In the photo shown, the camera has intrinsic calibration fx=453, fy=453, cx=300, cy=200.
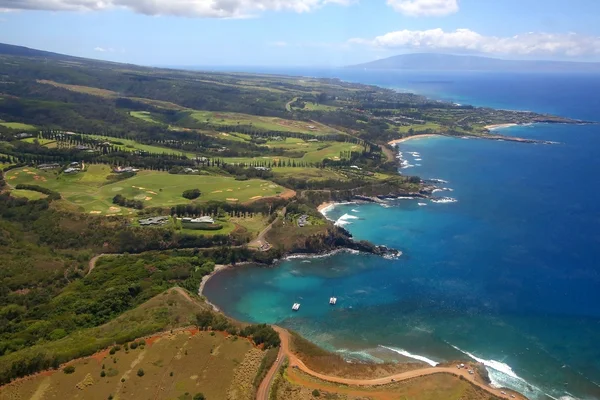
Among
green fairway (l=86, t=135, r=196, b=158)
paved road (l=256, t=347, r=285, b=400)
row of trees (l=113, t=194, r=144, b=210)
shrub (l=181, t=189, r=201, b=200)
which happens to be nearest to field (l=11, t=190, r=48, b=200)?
row of trees (l=113, t=194, r=144, b=210)

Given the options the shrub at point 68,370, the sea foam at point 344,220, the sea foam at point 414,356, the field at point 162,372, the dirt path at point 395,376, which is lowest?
the sea foam at point 414,356

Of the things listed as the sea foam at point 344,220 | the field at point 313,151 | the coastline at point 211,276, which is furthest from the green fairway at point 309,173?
the coastline at point 211,276

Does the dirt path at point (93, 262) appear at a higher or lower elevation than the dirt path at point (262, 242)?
lower

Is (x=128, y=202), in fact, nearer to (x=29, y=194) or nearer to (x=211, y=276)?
(x=29, y=194)

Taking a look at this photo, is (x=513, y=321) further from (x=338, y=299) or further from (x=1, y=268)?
(x=1, y=268)

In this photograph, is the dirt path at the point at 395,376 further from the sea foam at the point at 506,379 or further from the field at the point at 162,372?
the field at the point at 162,372

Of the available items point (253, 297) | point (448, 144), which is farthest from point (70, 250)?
point (448, 144)

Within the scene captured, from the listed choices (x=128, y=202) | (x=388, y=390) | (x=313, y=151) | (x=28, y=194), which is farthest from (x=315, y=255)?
(x=313, y=151)

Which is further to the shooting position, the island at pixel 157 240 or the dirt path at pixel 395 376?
the dirt path at pixel 395 376
